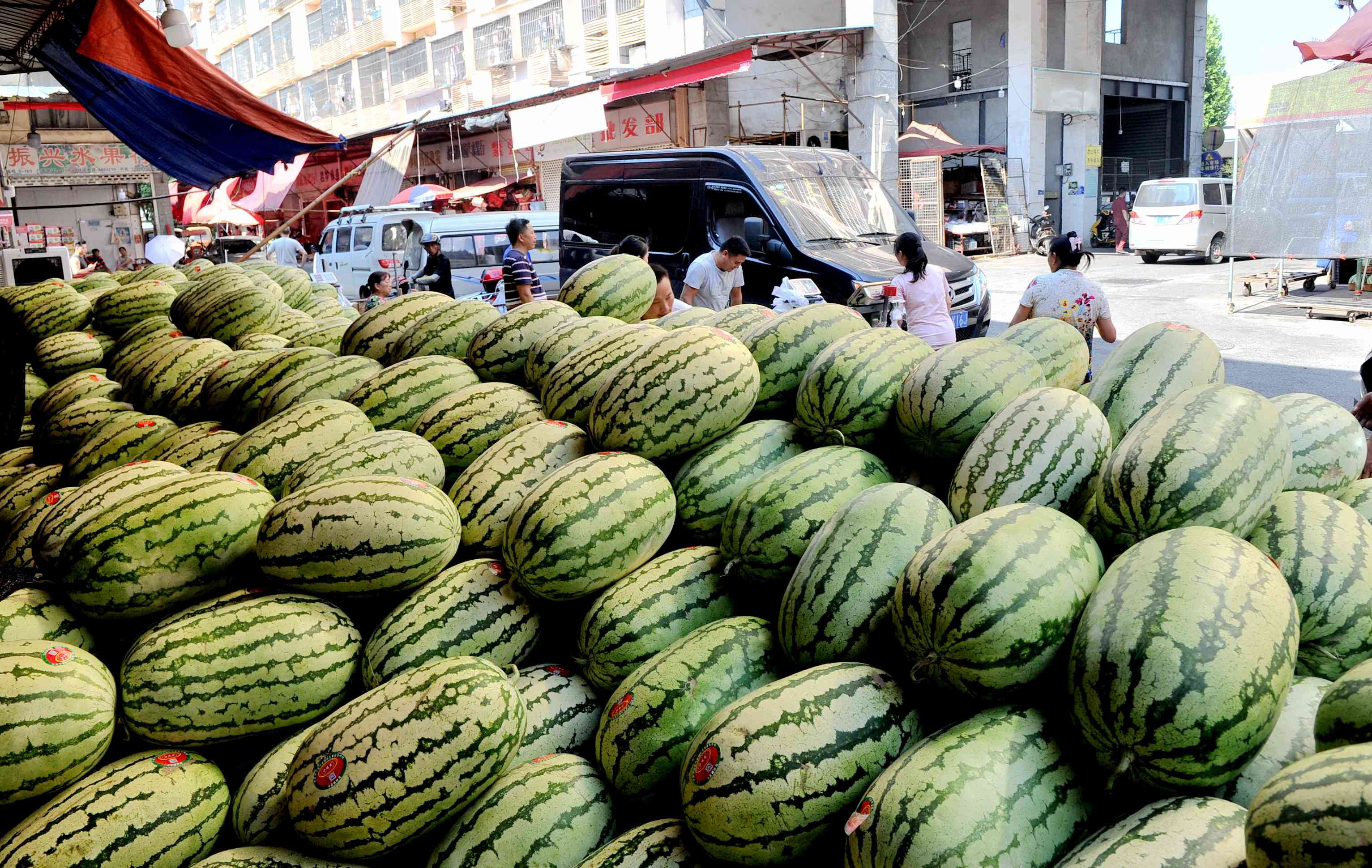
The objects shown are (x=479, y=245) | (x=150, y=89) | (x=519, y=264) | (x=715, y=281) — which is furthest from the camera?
(x=479, y=245)

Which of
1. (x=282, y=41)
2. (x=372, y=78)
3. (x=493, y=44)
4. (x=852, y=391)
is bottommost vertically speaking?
(x=852, y=391)

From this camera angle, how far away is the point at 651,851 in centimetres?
163

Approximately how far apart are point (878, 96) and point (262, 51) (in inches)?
1539

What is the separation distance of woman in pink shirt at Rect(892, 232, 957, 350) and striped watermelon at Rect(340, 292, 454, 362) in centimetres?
458

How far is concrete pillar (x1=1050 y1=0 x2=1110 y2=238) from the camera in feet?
92.3

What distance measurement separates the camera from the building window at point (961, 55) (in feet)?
102

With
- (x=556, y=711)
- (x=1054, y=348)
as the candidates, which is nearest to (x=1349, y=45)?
(x=1054, y=348)

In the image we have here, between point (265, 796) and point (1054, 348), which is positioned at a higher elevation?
point (1054, 348)

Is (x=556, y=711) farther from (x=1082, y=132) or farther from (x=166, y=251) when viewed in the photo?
(x=1082, y=132)

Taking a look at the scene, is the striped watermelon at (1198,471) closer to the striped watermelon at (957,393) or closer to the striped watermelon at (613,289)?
the striped watermelon at (957,393)

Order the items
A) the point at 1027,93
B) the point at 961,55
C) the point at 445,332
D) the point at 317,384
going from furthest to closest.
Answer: the point at 961,55 → the point at 1027,93 → the point at 445,332 → the point at 317,384

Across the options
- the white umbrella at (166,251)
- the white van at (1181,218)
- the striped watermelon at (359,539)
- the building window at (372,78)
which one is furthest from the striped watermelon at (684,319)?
the building window at (372,78)

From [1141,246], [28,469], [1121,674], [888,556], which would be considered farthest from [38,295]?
[1141,246]

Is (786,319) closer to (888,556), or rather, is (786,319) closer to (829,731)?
(888,556)
